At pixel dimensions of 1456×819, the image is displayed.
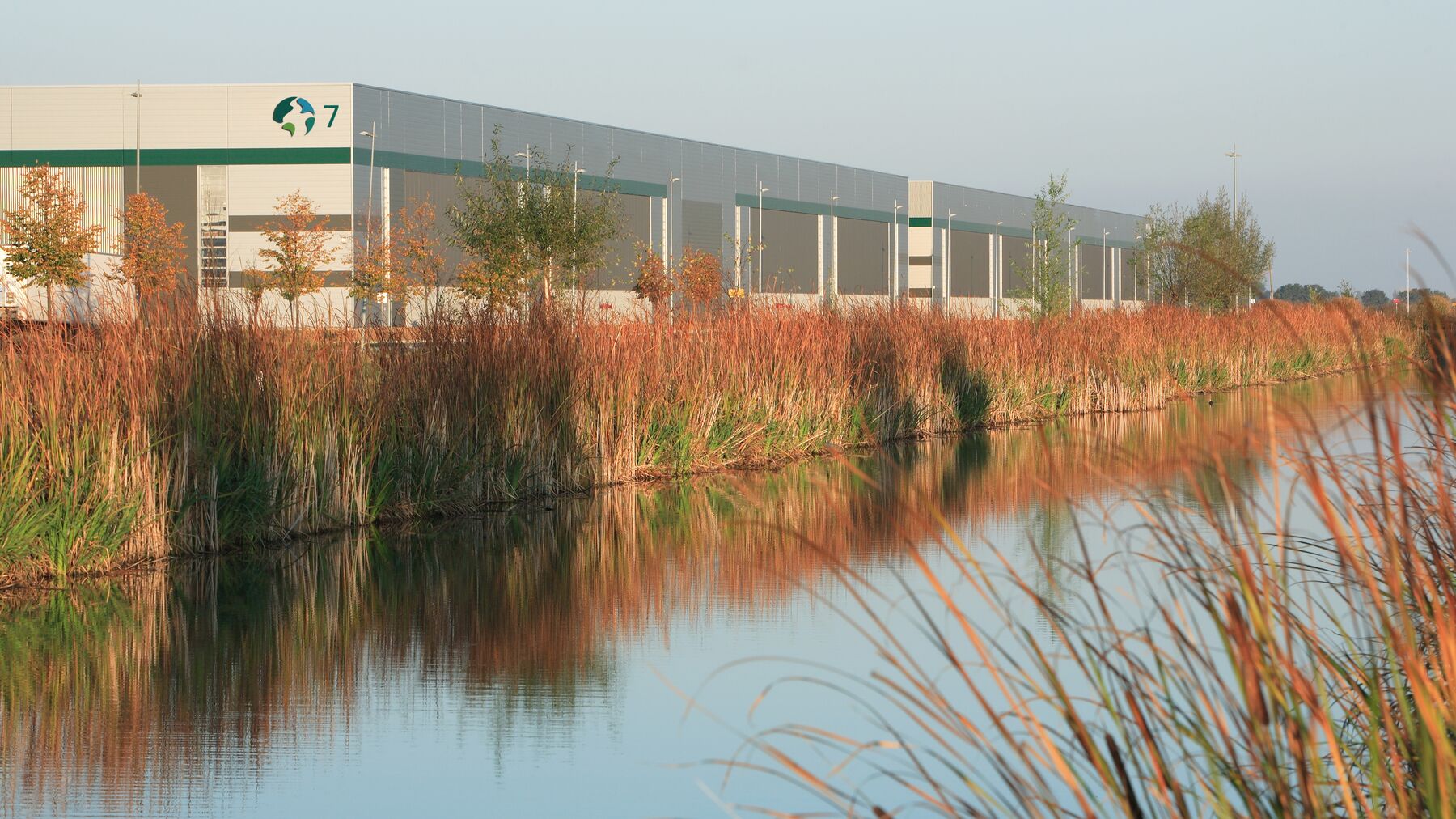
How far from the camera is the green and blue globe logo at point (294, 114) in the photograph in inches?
1885

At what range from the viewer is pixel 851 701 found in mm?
5750

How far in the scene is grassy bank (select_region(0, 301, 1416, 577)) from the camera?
7.86m

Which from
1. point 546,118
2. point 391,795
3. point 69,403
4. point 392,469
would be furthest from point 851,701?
point 546,118

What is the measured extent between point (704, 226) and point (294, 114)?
17908 millimetres

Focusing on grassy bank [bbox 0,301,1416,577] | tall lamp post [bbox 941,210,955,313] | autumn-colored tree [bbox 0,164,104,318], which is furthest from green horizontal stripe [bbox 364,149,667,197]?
grassy bank [bbox 0,301,1416,577]

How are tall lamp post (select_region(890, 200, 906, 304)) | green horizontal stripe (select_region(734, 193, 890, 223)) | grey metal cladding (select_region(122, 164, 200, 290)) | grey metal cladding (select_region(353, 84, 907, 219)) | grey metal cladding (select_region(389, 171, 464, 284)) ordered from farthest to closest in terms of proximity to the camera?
tall lamp post (select_region(890, 200, 906, 304)) → green horizontal stripe (select_region(734, 193, 890, 223)) → grey metal cladding (select_region(122, 164, 200, 290)) → grey metal cladding (select_region(353, 84, 907, 219)) → grey metal cladding (select_region(389, 171, 464, 284))

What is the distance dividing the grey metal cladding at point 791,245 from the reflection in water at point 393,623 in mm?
51918

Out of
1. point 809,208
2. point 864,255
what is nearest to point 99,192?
point 809,208

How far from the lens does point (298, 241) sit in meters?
43.5

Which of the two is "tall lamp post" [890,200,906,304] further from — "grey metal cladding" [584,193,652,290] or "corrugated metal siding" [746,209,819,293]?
"grey metal cladding" [584,193,652,290]

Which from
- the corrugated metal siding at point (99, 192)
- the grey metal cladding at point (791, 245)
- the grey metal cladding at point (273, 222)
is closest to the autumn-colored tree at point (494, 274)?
the grey metal cladding at point (273, 222)

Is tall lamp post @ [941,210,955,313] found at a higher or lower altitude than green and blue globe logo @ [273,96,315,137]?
lower

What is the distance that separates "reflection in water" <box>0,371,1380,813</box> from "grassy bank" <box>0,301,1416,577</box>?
345 millimetres

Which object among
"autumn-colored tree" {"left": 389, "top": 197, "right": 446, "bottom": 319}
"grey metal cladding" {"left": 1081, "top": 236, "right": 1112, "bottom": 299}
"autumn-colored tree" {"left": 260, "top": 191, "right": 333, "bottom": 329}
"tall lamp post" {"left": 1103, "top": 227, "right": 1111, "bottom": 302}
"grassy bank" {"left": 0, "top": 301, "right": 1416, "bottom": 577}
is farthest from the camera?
"tall lamp post" {"left": 1103, "top": 227, "right": 1111, "bottom": 302}
